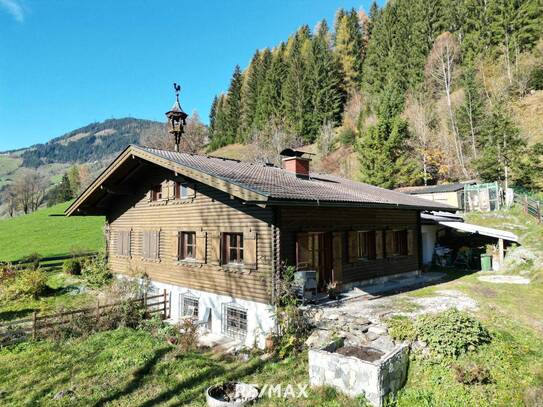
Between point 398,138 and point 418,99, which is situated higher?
point 418,99

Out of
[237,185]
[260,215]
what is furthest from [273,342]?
[237,185]

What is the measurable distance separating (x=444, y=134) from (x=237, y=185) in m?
34.9

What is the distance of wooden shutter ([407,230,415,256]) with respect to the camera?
1538 centimetres

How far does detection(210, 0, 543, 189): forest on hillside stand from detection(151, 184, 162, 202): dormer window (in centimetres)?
2270

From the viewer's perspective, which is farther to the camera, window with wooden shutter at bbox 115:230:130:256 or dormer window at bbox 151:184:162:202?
window with wooden shutter at bbox 115:230:130:256

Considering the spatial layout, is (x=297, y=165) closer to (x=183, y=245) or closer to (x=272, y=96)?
(x=183, y=245)

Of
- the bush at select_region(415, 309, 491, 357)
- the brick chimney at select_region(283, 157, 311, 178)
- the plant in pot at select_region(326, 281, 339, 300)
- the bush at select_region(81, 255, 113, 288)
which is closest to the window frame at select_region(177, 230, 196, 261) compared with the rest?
the brick chimney at select_region(283, 157, 311, 178)

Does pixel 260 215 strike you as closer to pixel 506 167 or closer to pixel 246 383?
pixel 246 383

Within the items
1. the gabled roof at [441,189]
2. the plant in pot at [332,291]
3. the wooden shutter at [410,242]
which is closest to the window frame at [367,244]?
the plant in pot at [332,291]

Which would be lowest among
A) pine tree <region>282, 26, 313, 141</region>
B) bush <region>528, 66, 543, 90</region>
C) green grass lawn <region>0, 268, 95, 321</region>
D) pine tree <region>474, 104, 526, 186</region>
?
green grass lawn <region>0, 268, 95, 321</region>

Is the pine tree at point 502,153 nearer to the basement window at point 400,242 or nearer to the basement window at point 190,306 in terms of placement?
the basement window at point 400,242

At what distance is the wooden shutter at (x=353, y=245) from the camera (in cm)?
1212

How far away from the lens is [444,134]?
123ft

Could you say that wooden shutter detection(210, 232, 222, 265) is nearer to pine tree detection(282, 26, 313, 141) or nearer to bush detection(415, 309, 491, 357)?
bush detection(415, 309, 491, 357)
